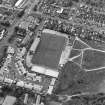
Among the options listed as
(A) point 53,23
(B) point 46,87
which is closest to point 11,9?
(A) point 53,23

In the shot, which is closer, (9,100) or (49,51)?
(9,100)

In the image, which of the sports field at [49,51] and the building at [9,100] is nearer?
the building at [9,100]

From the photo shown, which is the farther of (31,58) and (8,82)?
(31,58)

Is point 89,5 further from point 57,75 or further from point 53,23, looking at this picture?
point 57,75

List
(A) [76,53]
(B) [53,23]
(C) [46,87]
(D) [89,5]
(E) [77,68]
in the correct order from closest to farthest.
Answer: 1. (C) [46,87]
2. (E) [77,68]
3. (A) [76,53]
4. (B) [53,23]
5. (D) [89,5]

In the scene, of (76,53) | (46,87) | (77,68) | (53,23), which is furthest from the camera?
(53,23)

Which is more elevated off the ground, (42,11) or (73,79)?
(42,11)

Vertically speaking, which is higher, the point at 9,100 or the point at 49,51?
the point at 49,51

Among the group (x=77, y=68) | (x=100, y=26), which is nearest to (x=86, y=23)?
(x=100, y=26)

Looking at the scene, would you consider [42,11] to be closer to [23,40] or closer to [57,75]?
[23,40]

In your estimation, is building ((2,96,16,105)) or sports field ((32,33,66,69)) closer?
building ((2,96,16,105))
